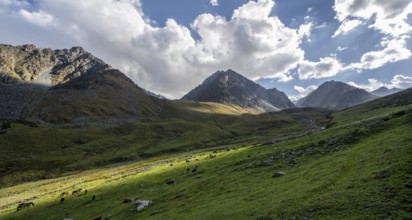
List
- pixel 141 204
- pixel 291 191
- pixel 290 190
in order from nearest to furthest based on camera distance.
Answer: pixel 291 191 < pixel 290 190 < pixel 141 204

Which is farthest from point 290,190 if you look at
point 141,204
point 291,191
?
point 141,204

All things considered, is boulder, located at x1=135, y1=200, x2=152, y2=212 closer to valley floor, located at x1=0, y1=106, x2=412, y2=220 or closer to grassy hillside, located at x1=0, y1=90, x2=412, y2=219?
valley floor, located at x1=0, y1=106, x2=412, y2=220

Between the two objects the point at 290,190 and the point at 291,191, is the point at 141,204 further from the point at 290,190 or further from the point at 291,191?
the point at 291,191

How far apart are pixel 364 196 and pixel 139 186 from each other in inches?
1881

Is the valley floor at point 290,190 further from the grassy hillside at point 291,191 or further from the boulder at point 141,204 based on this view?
the boulder at point 141,204

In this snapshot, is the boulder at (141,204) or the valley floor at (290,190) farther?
the boulder at (141,204)

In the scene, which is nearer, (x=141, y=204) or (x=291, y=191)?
(x=291, y=191)

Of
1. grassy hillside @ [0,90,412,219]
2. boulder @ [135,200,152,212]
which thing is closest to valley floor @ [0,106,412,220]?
grassy hillside @ [0,90,412,219]

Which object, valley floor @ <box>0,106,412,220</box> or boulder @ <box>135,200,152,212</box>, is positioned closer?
valley floor @ <box>0,106,412,220</box>

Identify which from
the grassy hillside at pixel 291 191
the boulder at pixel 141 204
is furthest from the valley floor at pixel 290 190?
the boulder at pixel 141 204

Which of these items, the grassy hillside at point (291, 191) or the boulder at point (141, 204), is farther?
the boulder at point (141, 204)

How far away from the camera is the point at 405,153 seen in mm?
33375

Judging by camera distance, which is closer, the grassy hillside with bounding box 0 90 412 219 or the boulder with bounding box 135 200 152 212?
the grassy hillside with bounding box 0 90 412 219

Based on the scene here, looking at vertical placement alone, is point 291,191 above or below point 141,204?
above
